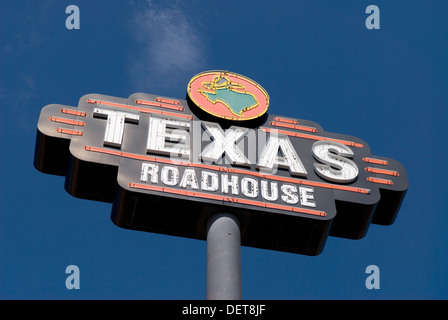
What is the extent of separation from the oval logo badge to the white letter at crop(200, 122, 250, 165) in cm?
41

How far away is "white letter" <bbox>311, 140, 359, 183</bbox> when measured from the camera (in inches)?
772

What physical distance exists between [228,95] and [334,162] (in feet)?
11.9

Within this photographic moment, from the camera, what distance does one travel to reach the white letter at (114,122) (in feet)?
61.7

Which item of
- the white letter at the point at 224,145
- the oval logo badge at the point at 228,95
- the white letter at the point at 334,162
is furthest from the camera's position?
the oval logo badge at the point at 228,95

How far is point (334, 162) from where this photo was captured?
20.2 meters

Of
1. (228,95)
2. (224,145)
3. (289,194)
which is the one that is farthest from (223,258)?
(228,95)

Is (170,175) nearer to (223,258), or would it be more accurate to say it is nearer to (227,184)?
(227,184)

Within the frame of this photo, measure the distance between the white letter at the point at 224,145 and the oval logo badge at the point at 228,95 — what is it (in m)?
0.41

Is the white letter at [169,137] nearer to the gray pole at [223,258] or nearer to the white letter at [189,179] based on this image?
the white letter at [189,179]

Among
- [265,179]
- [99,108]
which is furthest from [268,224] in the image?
[99,108]

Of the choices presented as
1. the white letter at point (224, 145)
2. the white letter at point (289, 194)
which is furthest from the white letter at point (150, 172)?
the white letter at point (289, 194)

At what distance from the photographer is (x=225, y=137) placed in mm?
20188
